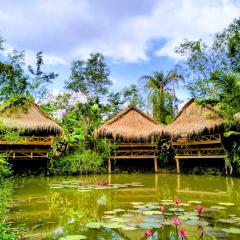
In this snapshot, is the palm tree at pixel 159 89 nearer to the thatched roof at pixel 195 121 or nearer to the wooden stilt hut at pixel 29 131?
the thatched roof at pixel 195 121

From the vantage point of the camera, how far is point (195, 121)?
1858cm

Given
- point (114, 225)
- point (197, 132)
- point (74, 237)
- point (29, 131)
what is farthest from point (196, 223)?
point (29, 131)

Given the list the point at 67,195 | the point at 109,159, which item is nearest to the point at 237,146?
the point at 109,159

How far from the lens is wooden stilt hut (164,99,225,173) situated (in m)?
17.2

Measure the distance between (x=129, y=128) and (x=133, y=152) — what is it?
141 cm

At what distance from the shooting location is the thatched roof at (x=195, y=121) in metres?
17.2

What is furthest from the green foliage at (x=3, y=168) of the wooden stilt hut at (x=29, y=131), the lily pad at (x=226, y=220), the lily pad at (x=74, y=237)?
the lily pad at (x=226, y=220)

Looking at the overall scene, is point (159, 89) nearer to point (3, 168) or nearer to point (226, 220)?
point (3, 168)

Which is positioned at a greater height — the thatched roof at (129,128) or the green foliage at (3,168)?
the thatched roof at (129,128)

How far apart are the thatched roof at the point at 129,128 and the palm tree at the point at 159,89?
5.87 metres

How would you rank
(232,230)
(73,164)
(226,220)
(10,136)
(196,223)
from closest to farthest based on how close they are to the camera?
(232,230), (196,223), (226,220), (10,136), (73,164)

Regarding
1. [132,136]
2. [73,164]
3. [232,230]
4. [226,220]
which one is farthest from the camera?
[132,136]

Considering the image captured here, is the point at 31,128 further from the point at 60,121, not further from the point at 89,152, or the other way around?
the point at 60,121

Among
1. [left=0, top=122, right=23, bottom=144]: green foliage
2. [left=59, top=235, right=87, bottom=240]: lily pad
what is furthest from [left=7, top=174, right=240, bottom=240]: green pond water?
[left=0, top=122, right=23, bottom=144]: green foliage
